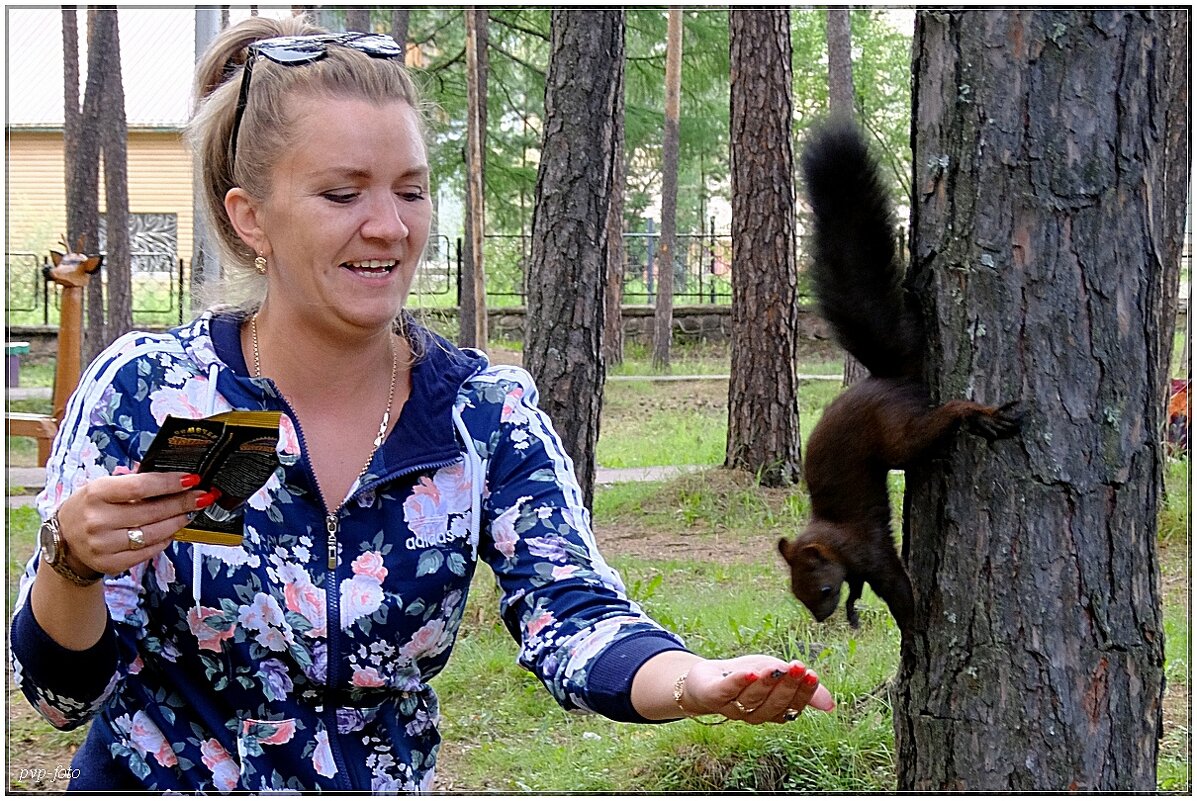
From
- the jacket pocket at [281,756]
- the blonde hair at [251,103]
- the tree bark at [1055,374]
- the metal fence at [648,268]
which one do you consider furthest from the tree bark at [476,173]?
the metal fence at [648,268]

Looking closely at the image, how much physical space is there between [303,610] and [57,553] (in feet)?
1.25

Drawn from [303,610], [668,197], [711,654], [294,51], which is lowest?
[711,654]

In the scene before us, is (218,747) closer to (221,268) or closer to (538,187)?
(221,268)

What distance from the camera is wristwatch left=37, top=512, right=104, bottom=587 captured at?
5.95 ft

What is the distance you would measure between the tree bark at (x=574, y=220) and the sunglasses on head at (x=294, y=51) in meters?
3.68

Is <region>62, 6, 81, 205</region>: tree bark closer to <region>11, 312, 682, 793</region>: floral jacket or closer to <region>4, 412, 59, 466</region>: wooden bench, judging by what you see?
<region>4, 412, 59, 466</region>: wooden bench

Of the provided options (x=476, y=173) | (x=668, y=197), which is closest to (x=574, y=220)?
(x=476, y=173)

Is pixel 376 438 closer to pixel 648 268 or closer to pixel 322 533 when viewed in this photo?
pixel 322 533

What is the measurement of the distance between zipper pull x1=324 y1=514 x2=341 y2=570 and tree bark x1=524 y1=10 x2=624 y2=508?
396 centimetres

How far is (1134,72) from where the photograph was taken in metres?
2.21

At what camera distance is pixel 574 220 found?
19.6ft

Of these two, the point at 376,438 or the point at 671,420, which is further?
the point at 671,420

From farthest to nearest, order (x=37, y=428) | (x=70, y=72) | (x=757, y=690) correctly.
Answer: (x=70, y=72) → (x=37, y=428) → (x=757, y=690)

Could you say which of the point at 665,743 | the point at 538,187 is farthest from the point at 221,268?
the point at 538,187
